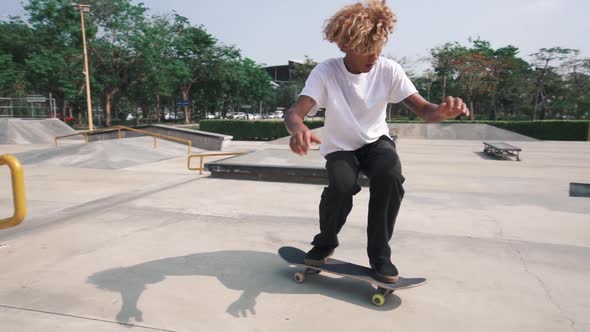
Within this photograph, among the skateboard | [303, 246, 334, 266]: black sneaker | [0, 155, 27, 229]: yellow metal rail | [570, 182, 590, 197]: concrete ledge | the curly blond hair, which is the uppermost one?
the curly blond hair

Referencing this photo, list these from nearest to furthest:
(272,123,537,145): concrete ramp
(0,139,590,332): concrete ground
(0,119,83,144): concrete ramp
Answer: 1. (0,139,590,332): concrete ground
2. (0,119,83,144): concrete ramp
3. (272,123,537,145): concrete ramp

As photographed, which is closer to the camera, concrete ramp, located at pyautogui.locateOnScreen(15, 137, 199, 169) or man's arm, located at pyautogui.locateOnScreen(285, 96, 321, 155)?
man's arm, located at pyautogui.locateOnScreen(285, 96, 321, 155)

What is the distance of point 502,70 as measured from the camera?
130 feet

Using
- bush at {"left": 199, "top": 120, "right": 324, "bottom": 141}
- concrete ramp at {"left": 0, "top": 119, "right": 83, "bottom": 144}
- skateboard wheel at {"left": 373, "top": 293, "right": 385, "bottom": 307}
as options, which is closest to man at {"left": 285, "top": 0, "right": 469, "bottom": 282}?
skateboard wheel at {"left": 373, "top": 293, "right": 385, "bottom": 307}

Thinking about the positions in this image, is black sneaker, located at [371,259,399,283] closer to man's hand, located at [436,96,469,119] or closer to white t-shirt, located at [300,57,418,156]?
white t-shirt, located at [300,57,418,156]

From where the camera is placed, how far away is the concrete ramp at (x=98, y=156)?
1022 centimetres

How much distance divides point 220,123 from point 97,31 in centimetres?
1704

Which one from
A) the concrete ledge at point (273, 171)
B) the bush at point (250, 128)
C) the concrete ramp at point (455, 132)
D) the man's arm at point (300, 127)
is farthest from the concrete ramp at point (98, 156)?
the concrete ramp at point (455, 132)

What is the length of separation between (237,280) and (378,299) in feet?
3.47

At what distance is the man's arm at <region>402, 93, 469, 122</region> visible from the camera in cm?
219

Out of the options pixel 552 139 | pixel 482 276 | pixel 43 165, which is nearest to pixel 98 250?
pixel 482 276

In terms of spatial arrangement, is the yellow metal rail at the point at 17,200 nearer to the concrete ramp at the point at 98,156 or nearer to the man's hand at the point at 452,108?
the man's hand at the point at 452,108

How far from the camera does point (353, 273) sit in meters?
2.58

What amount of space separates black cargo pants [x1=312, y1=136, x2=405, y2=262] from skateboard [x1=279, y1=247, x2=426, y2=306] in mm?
151
